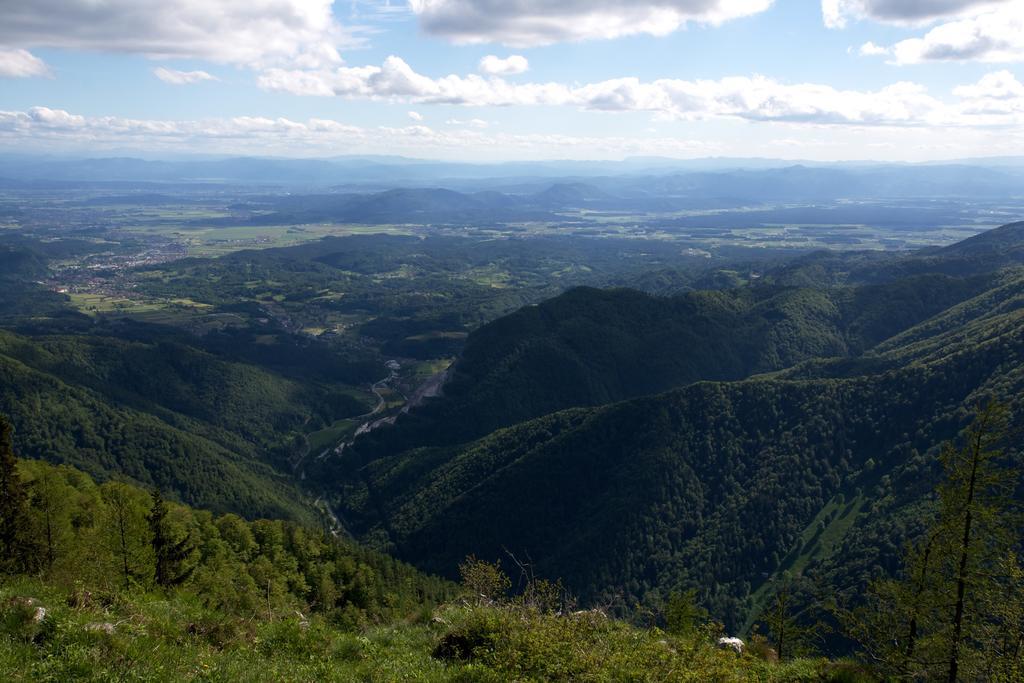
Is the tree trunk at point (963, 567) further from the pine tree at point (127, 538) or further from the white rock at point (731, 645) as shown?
the pine tree at point (127, 538)

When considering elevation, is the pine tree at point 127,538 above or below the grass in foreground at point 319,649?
below

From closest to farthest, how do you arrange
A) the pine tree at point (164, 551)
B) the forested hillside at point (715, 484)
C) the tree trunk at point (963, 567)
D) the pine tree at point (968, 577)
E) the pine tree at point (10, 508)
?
the pine tree at point (968, 577)
the tree trunk at point (963, 567)
the pine tree at point (10, 508)
the pine tree at point (164, 551)
the forested hillside at point (715, 484)

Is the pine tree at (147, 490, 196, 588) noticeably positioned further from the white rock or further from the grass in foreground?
the white rock

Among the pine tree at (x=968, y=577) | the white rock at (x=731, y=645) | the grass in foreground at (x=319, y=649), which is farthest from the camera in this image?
the white rock at (x=731, y=645)

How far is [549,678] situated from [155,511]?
121 ft

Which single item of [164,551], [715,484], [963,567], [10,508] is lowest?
[715,484]

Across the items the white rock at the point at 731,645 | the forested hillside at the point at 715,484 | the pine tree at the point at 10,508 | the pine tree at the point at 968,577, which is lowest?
the forested hillside at the point at 715,484

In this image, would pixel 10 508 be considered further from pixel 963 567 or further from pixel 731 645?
pixel 963 567

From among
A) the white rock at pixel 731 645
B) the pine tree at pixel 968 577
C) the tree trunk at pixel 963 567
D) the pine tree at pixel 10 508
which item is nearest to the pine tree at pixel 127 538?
the pine tree at pixel 10 508

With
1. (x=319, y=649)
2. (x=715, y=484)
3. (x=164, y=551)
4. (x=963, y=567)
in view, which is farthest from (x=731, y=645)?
(x=715, y=484)

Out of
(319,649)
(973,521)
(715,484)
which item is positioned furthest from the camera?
(715,484)

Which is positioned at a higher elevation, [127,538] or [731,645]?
[731,645]

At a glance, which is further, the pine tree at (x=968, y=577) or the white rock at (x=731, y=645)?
the white rock at (x=731, y=645)

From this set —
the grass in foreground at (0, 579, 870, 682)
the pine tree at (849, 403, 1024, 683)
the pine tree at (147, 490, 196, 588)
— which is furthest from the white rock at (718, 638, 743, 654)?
the pine tree at (147, 490, 196, 588)
